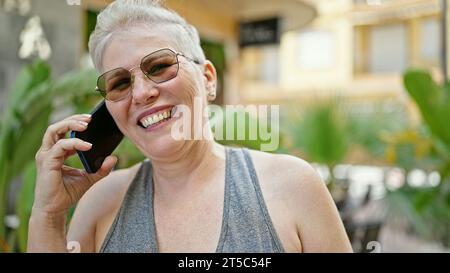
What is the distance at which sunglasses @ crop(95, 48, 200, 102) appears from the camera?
1.60 feet

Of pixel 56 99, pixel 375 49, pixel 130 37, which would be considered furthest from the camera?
pixel 375 49

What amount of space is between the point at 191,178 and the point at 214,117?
7cm

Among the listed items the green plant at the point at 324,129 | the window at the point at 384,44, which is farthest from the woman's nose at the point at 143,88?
the window at the point at 384,44

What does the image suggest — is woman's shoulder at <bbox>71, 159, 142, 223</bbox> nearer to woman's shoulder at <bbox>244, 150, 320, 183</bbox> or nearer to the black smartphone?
the black smartphone

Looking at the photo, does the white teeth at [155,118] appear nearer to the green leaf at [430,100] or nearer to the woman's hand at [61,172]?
the woman's hand at [61,172]

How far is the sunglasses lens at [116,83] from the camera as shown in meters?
0.49

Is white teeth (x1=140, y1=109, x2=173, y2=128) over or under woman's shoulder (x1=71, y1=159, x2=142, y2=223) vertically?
over

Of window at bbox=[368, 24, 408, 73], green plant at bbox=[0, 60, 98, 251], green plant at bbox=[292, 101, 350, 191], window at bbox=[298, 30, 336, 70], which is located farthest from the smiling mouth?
window at bbox=[298, 30, 336, 70]

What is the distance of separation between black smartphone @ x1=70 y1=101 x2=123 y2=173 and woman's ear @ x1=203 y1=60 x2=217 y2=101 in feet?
0.35

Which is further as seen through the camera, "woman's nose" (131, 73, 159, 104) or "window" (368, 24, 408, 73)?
"window" (368, 24, 408, 73)

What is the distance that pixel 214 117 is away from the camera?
0.55 metres

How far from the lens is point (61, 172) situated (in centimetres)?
53
